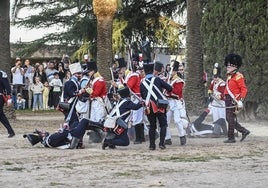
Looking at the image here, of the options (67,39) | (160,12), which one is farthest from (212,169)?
(67,39)

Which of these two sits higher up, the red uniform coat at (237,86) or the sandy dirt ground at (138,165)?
the red uniform coat at (237,86)

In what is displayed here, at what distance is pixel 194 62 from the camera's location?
25891mm

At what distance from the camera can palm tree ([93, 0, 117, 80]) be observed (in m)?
24.6

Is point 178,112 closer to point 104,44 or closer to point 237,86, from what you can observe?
point 237,86

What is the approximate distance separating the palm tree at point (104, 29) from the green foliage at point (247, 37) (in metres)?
3.69

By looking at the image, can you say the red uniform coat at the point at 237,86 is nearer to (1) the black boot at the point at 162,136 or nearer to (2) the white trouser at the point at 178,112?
(2) the white trouser at the point at 178,112

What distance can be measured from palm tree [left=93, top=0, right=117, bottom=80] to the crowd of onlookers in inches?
177

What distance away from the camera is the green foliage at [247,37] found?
23.4 meters

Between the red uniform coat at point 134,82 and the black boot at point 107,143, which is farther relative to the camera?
the red uniform coat at point 134,82

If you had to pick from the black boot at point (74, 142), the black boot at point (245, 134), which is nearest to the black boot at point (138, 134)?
the black boot at point (74, 142)

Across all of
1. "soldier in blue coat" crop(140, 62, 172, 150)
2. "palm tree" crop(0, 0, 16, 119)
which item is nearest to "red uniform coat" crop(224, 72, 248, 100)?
"soldier in blue coat" crop(140, 62, 172, 150)

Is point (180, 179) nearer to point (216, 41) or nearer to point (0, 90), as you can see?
point (0, 90)

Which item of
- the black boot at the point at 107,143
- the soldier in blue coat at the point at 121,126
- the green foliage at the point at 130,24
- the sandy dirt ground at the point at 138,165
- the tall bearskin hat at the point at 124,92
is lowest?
the sandy dirt ground at the point at 138,165

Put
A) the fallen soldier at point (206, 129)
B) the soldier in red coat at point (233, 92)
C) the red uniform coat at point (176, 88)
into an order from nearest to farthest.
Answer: the soldier in red coat at point (233, 92) < the red uniform coat at point (176, 88) < the fallen soldier at point (206, 129)
